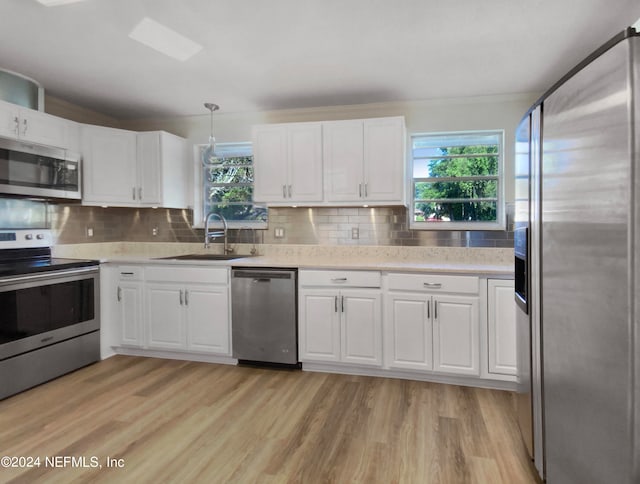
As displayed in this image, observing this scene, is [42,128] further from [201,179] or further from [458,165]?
[458,165]

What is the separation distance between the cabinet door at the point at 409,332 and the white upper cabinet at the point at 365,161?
88 centimetres

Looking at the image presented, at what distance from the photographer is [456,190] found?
3547 millimetres

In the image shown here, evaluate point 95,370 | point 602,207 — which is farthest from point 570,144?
point 95,370

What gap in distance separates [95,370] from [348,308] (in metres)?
2.14

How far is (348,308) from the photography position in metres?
2.98

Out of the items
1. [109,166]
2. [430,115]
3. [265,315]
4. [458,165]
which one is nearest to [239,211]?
[109,166]

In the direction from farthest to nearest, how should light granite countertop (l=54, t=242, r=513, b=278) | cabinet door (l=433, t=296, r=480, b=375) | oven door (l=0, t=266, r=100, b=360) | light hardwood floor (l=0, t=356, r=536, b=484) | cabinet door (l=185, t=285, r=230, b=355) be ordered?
1. cabinet door (l=185, t=285, r=230, b=355)
2. light granite countertop (l=54, t=242, r=513, b=278)
3. cabinet door (l=433, t=296, r=480, b=375)
4. oven door (l=0, t=266, r=100, b=360)
5. light hardwood floor (l=0, t=356, r=536, b=484)

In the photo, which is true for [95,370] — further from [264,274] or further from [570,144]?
[570,144]

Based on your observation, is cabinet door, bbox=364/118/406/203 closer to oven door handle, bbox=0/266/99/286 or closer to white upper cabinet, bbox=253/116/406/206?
white upper cabinet, bbox=253/116/406/206

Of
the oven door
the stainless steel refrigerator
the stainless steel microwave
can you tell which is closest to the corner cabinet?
the oven door

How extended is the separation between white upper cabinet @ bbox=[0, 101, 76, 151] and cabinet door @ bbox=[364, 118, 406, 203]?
2596 mm

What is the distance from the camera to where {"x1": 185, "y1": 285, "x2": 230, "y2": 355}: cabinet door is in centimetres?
322

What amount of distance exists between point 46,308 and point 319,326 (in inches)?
81.6

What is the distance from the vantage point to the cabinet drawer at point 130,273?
11.2ft
